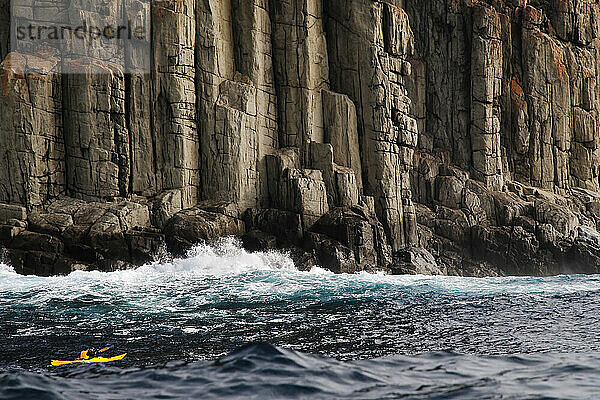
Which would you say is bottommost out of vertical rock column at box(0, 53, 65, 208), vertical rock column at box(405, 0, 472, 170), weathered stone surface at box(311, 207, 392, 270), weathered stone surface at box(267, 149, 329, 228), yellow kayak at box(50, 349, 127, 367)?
yellow kayak at box(50, 349, 127, 367)

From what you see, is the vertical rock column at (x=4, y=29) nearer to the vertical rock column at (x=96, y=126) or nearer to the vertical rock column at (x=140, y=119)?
the vertical rock column at (x=96, y=126)

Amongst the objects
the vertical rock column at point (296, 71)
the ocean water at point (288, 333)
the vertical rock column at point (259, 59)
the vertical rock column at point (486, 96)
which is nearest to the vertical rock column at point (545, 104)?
the vertical rock column at point (486, 96)

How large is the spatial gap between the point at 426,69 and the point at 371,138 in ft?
33.5

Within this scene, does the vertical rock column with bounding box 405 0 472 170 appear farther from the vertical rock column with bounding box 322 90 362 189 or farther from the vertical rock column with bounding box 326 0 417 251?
the vertical rock column with bounding box 322 90 362 189

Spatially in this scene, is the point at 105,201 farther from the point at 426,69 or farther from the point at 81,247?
the point at 426,69

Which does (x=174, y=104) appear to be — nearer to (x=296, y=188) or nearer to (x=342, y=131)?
(x=296, y=188)

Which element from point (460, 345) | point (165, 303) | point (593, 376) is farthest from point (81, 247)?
point (593, 376)

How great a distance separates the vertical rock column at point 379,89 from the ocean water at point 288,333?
6.34 m

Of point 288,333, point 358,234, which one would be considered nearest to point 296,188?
point 358,234

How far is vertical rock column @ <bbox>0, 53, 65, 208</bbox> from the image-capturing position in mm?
26109

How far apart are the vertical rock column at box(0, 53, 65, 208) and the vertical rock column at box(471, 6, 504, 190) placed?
2059cm

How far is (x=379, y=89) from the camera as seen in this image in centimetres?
3053

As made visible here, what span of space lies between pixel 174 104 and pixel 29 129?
17.6 ft

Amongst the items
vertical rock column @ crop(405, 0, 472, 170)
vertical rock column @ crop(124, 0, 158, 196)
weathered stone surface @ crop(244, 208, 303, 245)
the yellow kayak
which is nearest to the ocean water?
the yellow kayak
